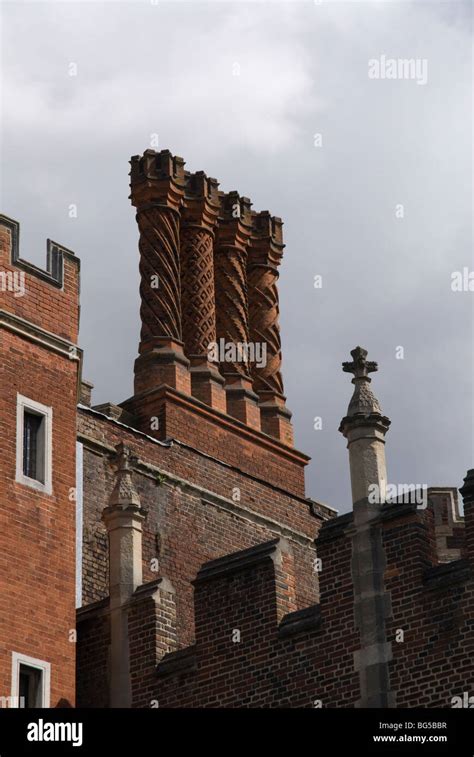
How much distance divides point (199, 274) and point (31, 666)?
457 inches

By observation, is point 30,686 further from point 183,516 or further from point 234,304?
point 234,304

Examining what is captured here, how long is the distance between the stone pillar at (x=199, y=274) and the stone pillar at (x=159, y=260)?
0.29 m

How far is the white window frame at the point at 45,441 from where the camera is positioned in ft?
74.6

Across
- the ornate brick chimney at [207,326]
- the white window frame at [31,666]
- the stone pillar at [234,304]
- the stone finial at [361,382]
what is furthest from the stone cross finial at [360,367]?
the stone pillar at [234,304]

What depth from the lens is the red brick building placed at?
69.6 feet

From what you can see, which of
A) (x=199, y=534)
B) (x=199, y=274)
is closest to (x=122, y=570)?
(x=199, y=534)

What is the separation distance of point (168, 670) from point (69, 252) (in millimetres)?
5839

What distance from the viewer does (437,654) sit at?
20.6 metres

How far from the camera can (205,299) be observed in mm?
32062

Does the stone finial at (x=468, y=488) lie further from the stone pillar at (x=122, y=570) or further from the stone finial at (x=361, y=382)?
the stone pillar at (x=122, y=570)

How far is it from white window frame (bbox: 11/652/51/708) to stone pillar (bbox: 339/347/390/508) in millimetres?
4185

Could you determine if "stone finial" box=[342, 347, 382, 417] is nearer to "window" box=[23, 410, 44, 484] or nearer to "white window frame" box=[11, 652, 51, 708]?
"window" box=[23, 410, 44, 484]
